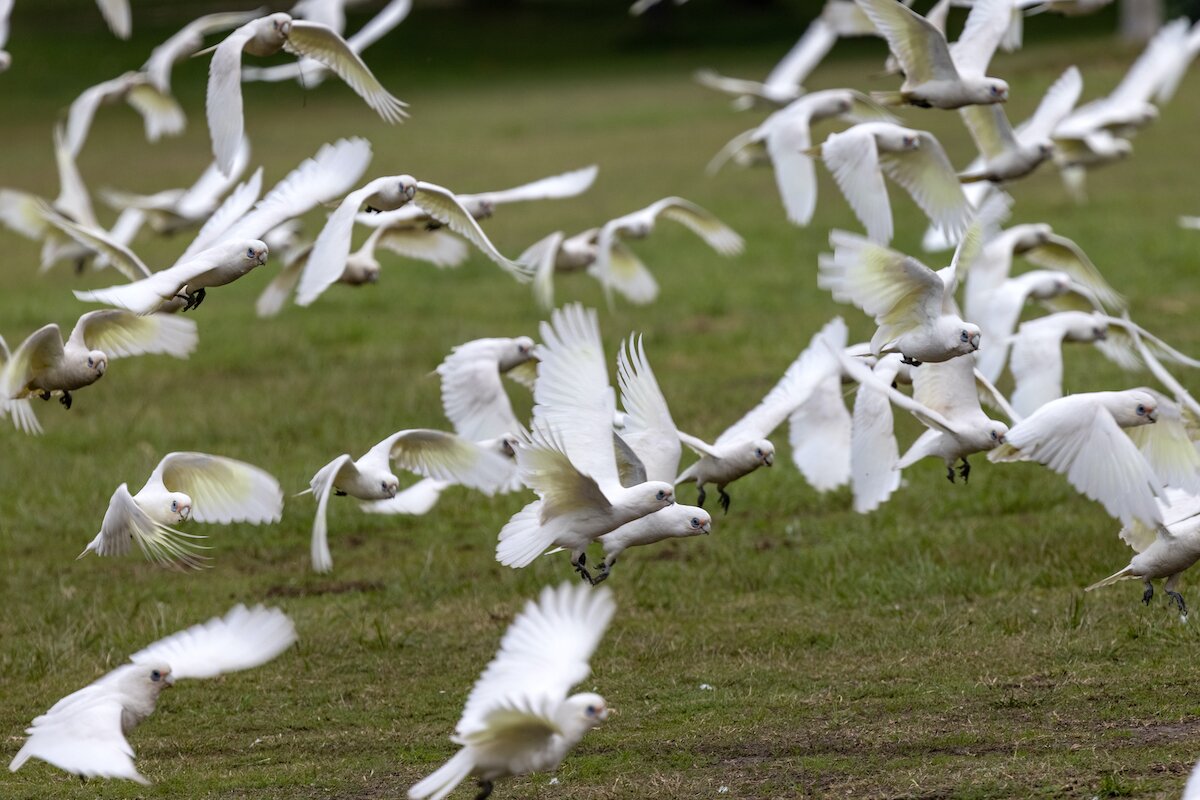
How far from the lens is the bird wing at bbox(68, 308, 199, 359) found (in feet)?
18.4

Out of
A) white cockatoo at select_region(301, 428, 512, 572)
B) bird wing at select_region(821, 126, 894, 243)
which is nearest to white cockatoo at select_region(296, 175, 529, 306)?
white cockatoo at select_region(301, 428, 512, 572)

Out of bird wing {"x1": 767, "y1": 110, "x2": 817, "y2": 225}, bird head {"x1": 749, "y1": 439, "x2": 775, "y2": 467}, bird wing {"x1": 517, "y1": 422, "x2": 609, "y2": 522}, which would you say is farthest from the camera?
bird wing {"x1": 767, "y1": 110, "x2": 817, "y2": 225}

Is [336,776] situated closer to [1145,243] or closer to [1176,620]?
[1176,620]

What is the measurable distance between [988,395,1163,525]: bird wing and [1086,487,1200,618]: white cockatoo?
0.23 metres

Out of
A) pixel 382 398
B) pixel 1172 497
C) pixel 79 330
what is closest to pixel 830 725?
pixel 1172 497

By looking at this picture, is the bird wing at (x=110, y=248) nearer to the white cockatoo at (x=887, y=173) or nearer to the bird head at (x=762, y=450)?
the bird head at (x=762, y=450)

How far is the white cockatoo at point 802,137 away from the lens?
6.81 metres

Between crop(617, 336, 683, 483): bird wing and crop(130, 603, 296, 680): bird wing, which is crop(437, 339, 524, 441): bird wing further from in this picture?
crop(130, 603, 296, 680): bird wing

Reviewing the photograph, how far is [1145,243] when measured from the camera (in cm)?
1233

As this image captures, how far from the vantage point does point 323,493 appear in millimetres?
4723

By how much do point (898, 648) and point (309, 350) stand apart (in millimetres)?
5956

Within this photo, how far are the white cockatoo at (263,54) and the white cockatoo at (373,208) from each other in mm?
303

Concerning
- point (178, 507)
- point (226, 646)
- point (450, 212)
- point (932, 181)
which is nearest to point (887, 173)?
point (932, 181)

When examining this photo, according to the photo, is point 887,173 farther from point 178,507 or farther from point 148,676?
point 148,676
